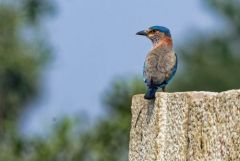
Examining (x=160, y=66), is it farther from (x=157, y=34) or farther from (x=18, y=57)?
(x=18, y=57)

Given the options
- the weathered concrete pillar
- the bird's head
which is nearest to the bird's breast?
the bird's head

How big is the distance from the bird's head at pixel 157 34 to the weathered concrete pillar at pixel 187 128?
10.1 ft

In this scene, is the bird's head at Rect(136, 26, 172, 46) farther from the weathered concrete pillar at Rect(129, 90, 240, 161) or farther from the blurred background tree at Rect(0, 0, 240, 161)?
the blurred background tree at Rect(0, 0, 240, 161)

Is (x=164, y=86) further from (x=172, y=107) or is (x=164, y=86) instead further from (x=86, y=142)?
(x=86, y=142)

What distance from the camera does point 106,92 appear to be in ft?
83.2

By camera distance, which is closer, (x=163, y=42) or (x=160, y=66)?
(x=160, y=66)

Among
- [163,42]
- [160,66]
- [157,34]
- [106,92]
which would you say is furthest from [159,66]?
[106,92]

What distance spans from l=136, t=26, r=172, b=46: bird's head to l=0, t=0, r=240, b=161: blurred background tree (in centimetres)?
616

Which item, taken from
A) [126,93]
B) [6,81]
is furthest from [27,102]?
[126,93]

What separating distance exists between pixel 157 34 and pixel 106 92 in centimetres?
1418

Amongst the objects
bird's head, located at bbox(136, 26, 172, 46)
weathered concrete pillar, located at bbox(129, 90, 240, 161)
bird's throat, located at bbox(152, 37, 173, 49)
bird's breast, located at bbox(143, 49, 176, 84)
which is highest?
bird's head, located at bbox(136, 26, 172, 46)

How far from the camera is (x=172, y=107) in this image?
24.7ft

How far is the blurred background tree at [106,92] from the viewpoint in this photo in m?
18.7

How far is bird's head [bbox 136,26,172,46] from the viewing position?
10961 mm
